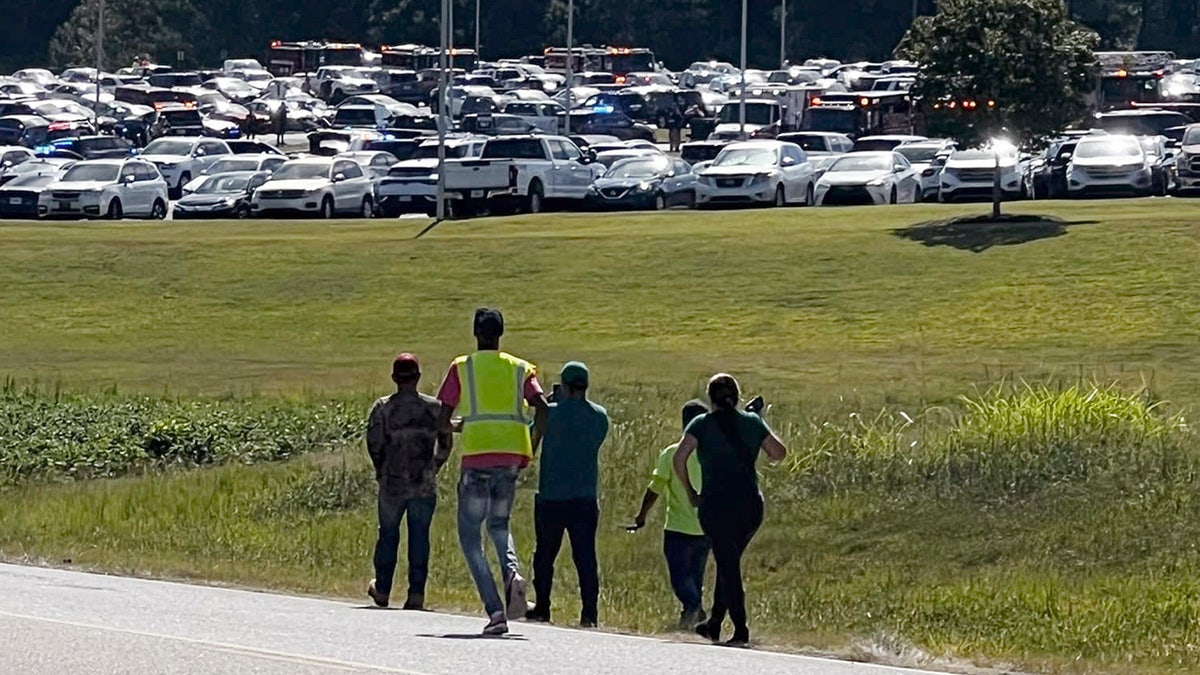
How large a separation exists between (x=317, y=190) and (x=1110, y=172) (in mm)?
16636

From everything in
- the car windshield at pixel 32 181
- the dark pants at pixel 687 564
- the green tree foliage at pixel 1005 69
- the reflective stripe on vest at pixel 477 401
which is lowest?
the dark pants at pixel 687 564

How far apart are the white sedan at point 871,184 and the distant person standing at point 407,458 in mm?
33700

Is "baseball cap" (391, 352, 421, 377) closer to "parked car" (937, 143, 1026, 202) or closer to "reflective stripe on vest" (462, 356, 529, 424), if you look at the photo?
"reflective stripe on vest" (462, 356, 529, 424)

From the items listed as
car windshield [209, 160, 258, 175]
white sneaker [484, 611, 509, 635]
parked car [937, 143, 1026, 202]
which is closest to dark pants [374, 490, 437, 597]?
white sneaker [484, 611, 509, 635]

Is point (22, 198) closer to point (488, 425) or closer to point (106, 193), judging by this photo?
→ point (106, 193)

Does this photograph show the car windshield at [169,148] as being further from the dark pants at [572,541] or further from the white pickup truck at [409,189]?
the dark pants at [572,541]

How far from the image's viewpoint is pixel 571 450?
45.6 ft

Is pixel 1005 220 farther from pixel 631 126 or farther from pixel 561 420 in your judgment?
pixel 631 126

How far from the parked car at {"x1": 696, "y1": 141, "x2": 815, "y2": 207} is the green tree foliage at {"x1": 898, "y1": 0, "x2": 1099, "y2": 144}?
8.51m

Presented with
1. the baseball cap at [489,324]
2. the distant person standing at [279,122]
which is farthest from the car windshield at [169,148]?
the baseball cap at [489,324]

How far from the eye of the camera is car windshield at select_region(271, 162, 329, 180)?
50750 millimetres

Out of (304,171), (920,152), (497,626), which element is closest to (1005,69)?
(920,152)

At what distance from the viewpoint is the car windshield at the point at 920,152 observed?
52.0m

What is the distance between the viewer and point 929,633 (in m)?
14.7
